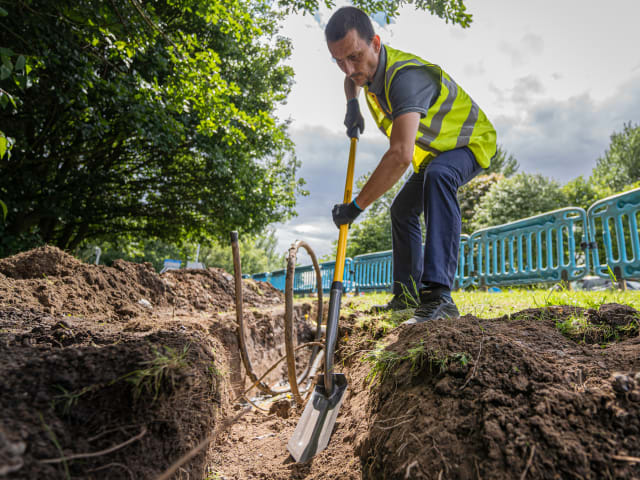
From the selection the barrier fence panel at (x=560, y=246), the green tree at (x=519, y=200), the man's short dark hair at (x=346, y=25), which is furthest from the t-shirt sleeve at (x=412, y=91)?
the green tree at (x=519, y=200)

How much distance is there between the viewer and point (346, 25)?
220 cm

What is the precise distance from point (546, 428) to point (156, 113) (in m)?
5.84

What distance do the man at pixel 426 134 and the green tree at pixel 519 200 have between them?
16448mm

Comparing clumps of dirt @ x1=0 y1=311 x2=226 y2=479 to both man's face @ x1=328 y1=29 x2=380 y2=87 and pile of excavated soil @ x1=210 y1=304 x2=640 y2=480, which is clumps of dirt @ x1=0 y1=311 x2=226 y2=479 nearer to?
pile of excavated soil @ x1=210 y1=304 x2=640 y2=480

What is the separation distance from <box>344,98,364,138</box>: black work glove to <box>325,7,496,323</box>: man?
0.82 feet

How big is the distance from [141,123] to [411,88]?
15.2 ft

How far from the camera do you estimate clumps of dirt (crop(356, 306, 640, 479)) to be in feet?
3.12

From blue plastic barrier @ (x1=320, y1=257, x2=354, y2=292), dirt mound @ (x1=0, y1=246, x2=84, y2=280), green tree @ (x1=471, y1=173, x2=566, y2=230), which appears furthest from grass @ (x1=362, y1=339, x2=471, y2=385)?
green tree @ (x1=471, y1=173, x2=566, y2=230)

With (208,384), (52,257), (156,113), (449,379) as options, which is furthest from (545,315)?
(156,113)

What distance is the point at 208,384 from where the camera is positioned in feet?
5.37

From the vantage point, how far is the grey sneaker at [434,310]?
2.15 meters

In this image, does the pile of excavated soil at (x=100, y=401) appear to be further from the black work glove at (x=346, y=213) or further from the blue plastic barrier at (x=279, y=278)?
the blue plastic barrier at (x=279, y=278)

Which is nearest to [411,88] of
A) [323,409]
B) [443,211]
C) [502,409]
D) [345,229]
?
[443,211]

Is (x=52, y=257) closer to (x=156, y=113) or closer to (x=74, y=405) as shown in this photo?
(x=156, y=113)
